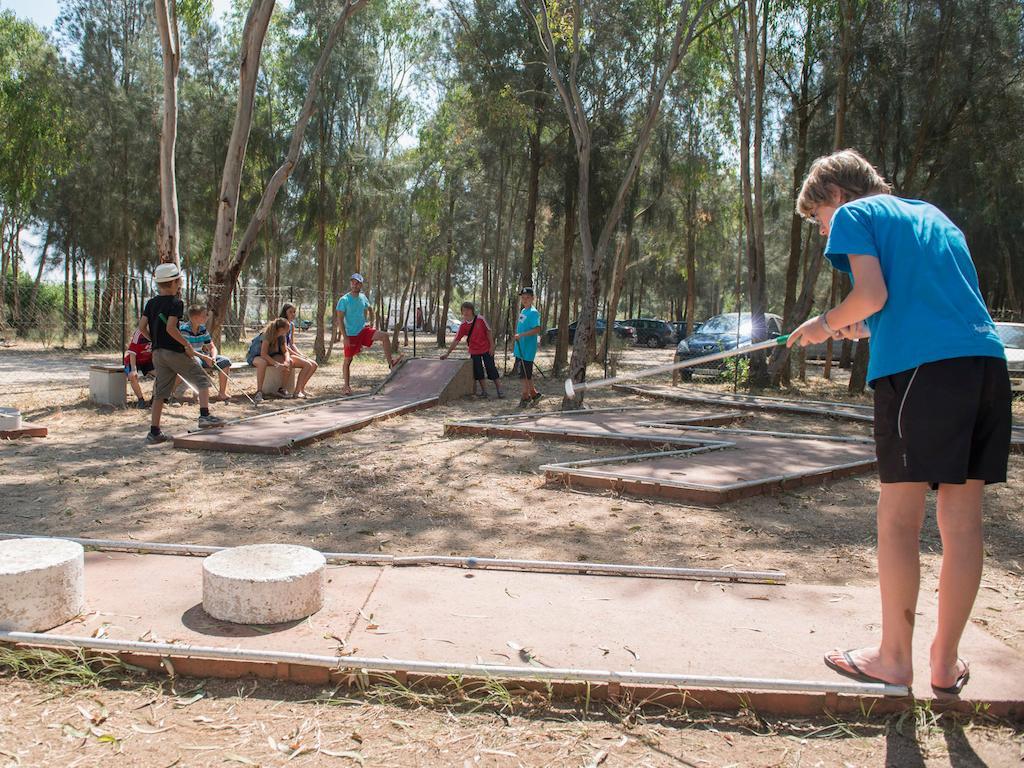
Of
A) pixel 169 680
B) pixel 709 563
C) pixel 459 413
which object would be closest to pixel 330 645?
pixel 169 680

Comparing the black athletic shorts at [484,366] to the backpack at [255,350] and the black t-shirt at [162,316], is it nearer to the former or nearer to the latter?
the backpack at [255,350]

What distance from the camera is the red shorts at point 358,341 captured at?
12898mm

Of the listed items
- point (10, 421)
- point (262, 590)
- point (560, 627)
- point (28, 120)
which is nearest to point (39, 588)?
point (262, 590)

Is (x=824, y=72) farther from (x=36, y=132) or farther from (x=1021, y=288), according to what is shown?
(x=36, y=132)

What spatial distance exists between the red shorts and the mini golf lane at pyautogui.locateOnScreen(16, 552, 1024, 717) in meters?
9.07

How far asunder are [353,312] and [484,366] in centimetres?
235

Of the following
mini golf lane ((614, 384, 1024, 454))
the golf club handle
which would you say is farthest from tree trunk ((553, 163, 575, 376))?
the golf club handle

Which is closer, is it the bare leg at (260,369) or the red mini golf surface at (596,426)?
the red mini golf surface at (596,426)

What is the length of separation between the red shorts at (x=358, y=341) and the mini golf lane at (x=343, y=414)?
724mm

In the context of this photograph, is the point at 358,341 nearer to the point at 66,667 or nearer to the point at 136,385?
the point at 136,385

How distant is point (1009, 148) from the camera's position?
14.5 metres

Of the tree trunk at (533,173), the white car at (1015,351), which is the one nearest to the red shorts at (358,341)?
the tree trunk at (533,173)

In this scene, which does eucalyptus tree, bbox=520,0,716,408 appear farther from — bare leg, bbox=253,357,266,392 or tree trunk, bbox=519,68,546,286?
bare leg, bbox=253,357,266,392

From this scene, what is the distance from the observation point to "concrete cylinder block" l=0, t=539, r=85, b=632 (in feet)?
10.1
